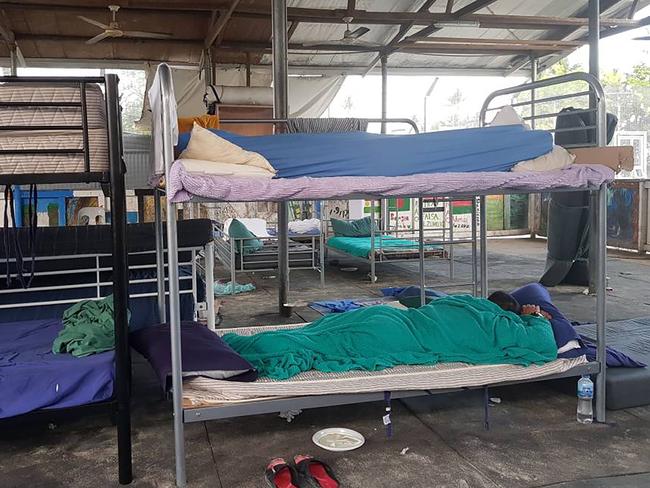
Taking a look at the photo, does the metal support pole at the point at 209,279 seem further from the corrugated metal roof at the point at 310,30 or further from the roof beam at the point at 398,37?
the roof beam at the point at 398,37

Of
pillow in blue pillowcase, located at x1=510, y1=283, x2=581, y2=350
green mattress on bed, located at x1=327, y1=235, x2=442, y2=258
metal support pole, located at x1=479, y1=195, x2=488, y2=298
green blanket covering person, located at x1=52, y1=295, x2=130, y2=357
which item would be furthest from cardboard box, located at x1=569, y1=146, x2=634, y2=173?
green mattress on bed, located at x1=327, y1=235, x2=442, y2=258

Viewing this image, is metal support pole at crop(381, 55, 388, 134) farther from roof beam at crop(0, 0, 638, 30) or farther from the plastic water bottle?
the plastic water bottle

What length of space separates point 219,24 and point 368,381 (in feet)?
24.3

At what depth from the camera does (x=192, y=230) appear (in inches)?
191

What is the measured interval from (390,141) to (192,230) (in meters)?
1.91

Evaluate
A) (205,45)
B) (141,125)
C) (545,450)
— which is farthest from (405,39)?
(545,450)

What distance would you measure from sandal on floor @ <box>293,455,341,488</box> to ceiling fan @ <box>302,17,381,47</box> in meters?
6.96

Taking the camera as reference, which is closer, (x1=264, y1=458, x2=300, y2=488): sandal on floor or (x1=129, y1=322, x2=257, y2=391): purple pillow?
(x1=264, y1=458, x2=300, y2=488): sandal on floor

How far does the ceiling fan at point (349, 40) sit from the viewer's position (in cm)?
888

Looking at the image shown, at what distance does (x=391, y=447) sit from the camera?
3.30 metres

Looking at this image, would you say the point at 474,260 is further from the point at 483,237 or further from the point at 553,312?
the point at 553,312

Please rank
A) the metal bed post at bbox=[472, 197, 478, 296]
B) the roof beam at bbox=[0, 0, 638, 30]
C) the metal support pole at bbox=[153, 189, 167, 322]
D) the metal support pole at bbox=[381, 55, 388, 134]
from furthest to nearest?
the metal support pole at bbox=[381, 55, 388, 134], the roof beam at bbox=[0, 0, 638, 30], the metal bed post at bbox=[472, 197, 478, 296], the metal support pole at bbox=[153, 189, 167, 322]

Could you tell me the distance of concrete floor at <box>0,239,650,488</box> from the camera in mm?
2957

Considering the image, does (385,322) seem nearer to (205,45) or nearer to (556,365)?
(556,365)
